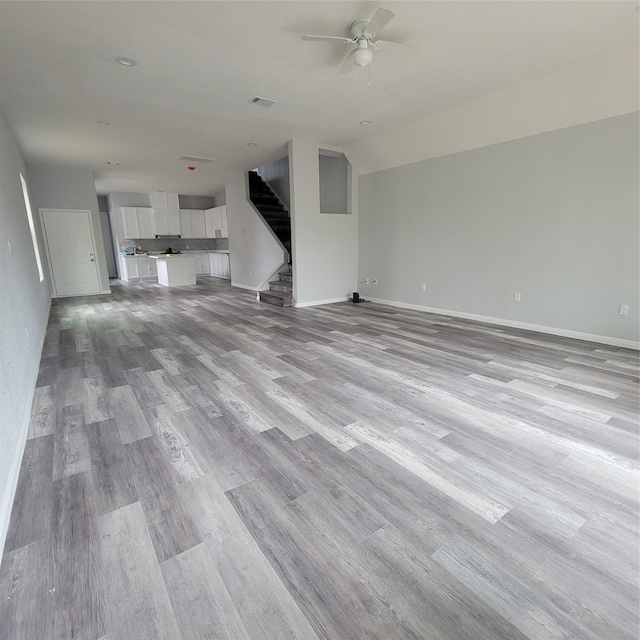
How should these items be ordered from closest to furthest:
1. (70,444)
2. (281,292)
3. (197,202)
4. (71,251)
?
(70,444) < (281,292) < (71,251) < (197,202)

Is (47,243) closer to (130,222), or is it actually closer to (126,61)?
(130,222)

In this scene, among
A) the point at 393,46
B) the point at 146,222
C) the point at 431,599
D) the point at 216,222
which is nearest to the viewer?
the point at 431,599

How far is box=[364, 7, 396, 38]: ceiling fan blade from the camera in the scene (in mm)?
2217

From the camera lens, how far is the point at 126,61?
121 inches

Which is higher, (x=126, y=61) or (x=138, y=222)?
(x=126, y=61)

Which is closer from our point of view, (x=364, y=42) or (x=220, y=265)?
(x=364, y=42)

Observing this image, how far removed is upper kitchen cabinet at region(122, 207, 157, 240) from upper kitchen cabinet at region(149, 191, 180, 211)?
27 centimetres

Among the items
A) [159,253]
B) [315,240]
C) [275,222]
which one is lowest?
[159,253]

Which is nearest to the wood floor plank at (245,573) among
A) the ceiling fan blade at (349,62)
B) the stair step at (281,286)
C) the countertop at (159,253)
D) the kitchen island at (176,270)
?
the ceiling fan blade at (349,62)

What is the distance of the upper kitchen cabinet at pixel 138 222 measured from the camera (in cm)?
1045

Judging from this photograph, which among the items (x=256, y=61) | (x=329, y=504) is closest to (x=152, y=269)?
(x=256, y=61)

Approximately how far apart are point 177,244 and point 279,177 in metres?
5.15

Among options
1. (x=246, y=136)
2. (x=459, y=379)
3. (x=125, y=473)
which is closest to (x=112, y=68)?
(x=246, y=136)

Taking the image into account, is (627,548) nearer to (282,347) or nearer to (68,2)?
(282,347)
